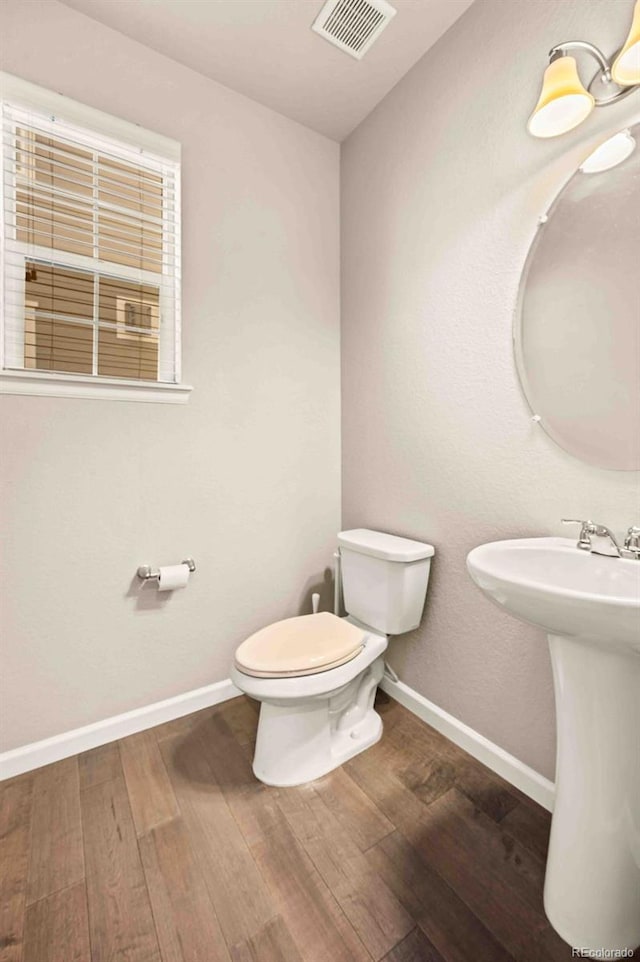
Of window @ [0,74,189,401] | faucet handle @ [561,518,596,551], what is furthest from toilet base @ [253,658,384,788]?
window @ [0,74,189,401]

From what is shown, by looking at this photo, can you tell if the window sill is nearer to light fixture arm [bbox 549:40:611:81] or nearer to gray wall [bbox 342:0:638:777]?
gray wall [bbox 342:0:638:777]

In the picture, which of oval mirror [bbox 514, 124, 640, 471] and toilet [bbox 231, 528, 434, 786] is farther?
toilet [bbox 231, 528, 434, 786]

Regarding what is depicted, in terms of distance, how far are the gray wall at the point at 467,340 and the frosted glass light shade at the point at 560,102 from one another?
0.04 meters

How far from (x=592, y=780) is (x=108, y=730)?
5.03ft

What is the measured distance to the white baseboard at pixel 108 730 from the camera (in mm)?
1391

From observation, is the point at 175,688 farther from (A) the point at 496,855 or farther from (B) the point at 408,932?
(A) the point at 496,855

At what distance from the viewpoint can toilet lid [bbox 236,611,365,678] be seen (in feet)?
4.15

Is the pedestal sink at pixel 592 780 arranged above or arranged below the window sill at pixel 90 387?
below

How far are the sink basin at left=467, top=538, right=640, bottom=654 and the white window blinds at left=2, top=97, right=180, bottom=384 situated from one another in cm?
132

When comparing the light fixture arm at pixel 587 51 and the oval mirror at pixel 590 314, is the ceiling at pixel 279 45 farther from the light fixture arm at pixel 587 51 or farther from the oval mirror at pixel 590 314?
the oval mirror at pixel 590 314

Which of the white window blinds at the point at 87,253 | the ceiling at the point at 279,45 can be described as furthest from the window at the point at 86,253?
the ceiling at the point at 279,45

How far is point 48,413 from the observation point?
1.40 m

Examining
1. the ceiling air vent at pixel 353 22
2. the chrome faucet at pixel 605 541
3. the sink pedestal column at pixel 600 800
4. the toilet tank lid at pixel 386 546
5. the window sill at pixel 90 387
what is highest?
the ceiling air vent at pixel 353 22

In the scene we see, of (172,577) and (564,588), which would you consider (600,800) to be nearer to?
(564,588)
